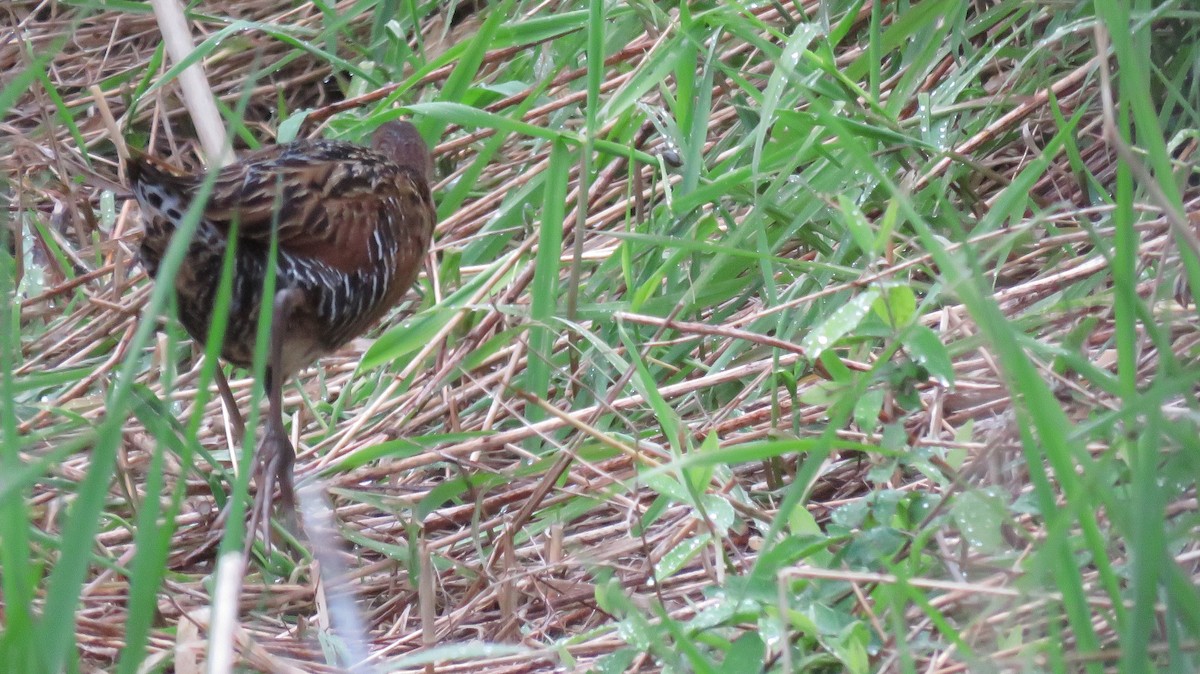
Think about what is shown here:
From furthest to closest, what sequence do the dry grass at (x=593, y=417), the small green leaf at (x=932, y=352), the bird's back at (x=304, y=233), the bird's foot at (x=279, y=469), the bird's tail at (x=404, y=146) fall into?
1. the bird's tail at (x=404, y=146)
2. the bird's foot at (x=279, y=469)
3. the bird's back at (x=304, y=233)
4. the dry grass at (x=593, y=417)
5. the small green leaf at (x=932, y=352)

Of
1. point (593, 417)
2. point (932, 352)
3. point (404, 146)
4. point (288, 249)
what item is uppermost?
point (404, 146)

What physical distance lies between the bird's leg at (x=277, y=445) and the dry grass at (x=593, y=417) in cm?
10

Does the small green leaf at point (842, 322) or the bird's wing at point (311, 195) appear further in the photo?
the bird's wing at point (311, 195)

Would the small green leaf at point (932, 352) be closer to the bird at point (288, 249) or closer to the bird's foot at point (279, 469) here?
the bird at point (288, 249)

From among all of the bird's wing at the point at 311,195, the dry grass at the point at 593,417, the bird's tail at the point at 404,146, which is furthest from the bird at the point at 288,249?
the bird's tail at the point at 404,146

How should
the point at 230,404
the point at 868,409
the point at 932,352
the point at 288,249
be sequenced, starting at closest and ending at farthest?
the point at 932,352
the point at 868,409
the point at 288,249
the point at 230,404

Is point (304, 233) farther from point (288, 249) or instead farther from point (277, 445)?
point (277, 445)

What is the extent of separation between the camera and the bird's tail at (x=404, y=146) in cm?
350

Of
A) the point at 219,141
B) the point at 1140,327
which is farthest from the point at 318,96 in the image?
the point at 1140,327

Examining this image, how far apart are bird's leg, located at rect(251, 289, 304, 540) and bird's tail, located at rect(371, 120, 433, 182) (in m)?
0.89

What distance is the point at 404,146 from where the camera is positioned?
138 inches

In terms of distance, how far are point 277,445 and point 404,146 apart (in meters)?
1.12

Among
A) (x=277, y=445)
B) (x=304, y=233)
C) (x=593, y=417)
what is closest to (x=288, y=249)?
(x=304, y=233)

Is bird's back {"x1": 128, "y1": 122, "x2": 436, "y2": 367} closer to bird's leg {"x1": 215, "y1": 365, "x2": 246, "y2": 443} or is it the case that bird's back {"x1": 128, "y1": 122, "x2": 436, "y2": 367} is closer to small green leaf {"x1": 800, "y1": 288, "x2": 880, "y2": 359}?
bird's leg {"x1": 215, "y1": 365, "x2": 246, "y2": 443}
